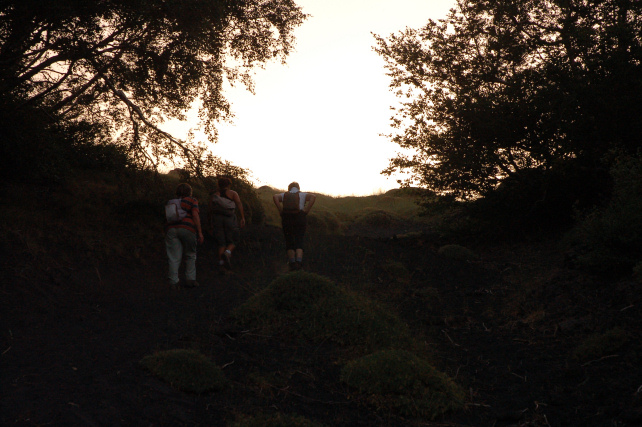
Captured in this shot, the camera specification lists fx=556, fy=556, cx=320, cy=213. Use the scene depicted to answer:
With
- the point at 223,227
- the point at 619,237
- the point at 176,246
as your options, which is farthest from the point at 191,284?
the point at 619,237

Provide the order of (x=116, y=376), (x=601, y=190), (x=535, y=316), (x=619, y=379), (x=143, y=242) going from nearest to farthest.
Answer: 1. (x=116, y=376)
2. (x=619, y=379)
3. (x=535, y=316)
4. (x=143, y=242)
5. (x=601, y=190)

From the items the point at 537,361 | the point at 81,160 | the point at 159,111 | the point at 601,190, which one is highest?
the point at 159,111

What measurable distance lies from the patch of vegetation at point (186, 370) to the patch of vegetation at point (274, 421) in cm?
77

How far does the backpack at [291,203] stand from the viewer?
1284 cm

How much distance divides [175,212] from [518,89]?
39.2ft

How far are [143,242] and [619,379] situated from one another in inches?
444

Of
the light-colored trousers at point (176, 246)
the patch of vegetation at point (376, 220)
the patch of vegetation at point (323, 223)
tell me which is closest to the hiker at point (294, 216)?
the light-colored trousers at point (176, 246)

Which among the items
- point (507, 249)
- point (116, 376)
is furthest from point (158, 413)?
point (507, 249)

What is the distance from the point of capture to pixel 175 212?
10.9 m

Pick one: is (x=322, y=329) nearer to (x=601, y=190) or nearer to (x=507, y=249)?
(x=507, y=249)

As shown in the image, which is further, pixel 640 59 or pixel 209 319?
pixel 640 59

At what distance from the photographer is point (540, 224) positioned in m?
19.0

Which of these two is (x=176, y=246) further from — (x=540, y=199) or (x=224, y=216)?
(x=540, y=199)

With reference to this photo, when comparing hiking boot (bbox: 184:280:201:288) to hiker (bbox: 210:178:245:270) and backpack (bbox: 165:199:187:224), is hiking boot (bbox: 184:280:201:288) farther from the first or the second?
hiker (bbox: 210:178:245:270)
